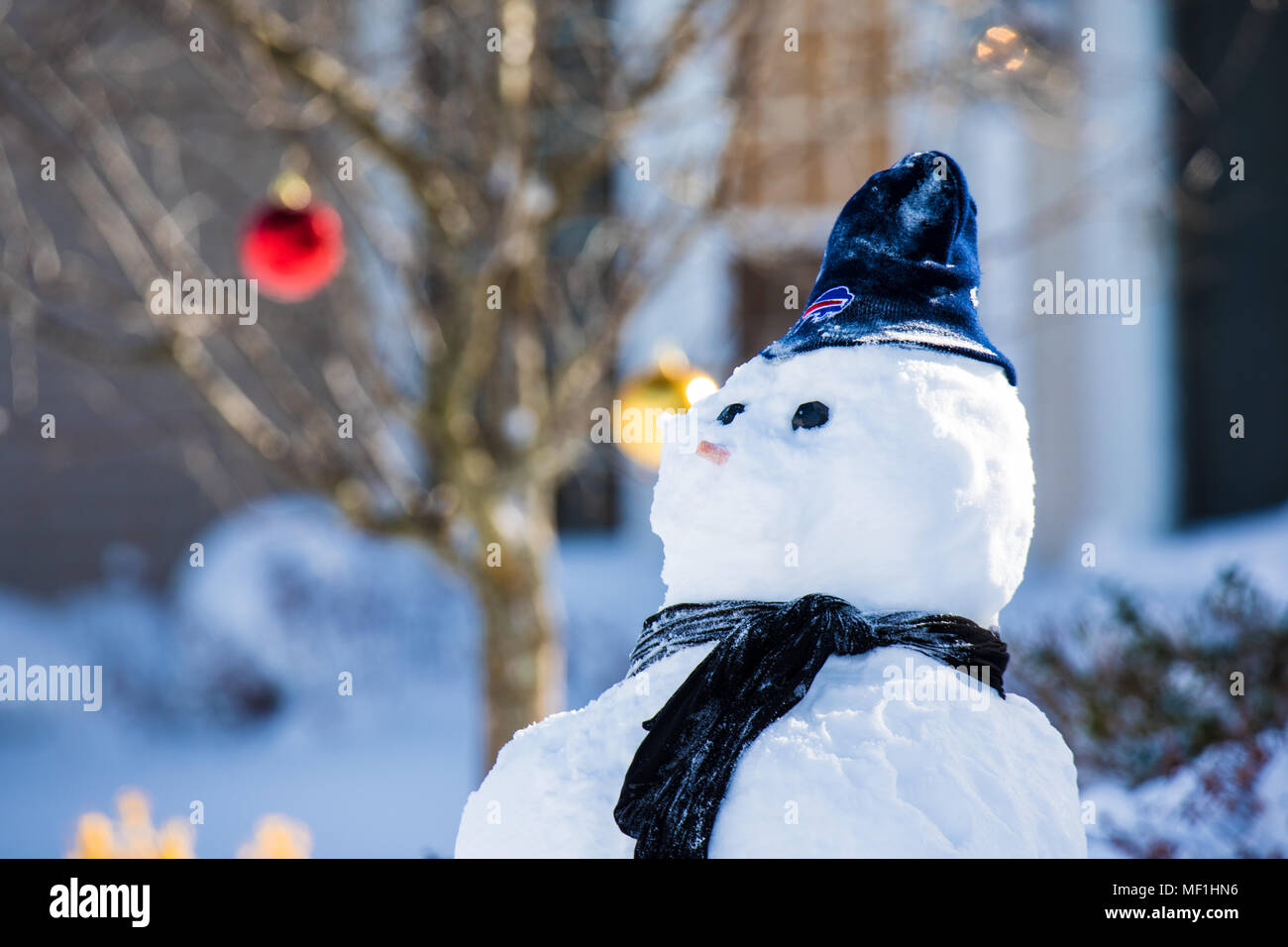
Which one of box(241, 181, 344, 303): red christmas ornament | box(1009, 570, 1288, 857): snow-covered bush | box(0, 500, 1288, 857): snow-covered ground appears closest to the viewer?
box(1009, 570, 1288, 857): snow-covered bush

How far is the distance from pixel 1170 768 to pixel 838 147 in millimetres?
4083

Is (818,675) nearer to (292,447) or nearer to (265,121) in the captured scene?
(292,447)

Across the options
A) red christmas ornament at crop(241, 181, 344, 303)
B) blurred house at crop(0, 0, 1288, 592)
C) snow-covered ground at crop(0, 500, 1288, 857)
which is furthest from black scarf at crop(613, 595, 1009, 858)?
snow-covered ground at crop(0, 500, 1288, 857)

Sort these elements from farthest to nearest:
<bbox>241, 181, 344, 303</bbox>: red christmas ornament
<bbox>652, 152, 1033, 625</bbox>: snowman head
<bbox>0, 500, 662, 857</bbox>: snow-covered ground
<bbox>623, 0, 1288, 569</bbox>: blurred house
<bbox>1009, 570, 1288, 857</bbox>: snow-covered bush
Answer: <bbox>0, 500, 662, 857</bbox>: snow-covered ground < <bbox>623, 0, 1288, 569</bbox>: blurred house < <bbox>241, 181, 344, 303</bbox>: red christmas ornament < <bbox>1009, 570, 1288, 857</bbox>: snow-covered bush < <bbox>652, 152, 1033, 625</bbox>: snowman head

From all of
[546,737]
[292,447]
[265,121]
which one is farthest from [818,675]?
[265,121]

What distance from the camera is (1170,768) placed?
346cm

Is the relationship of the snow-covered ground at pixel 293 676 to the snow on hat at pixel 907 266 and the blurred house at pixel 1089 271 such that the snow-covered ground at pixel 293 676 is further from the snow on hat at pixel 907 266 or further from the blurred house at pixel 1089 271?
the snow on hat at pixel 907 266

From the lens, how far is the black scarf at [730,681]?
1521 mm

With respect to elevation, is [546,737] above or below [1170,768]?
above

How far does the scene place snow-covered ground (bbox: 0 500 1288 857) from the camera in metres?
6.02

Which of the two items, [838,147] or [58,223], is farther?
[58,223]
